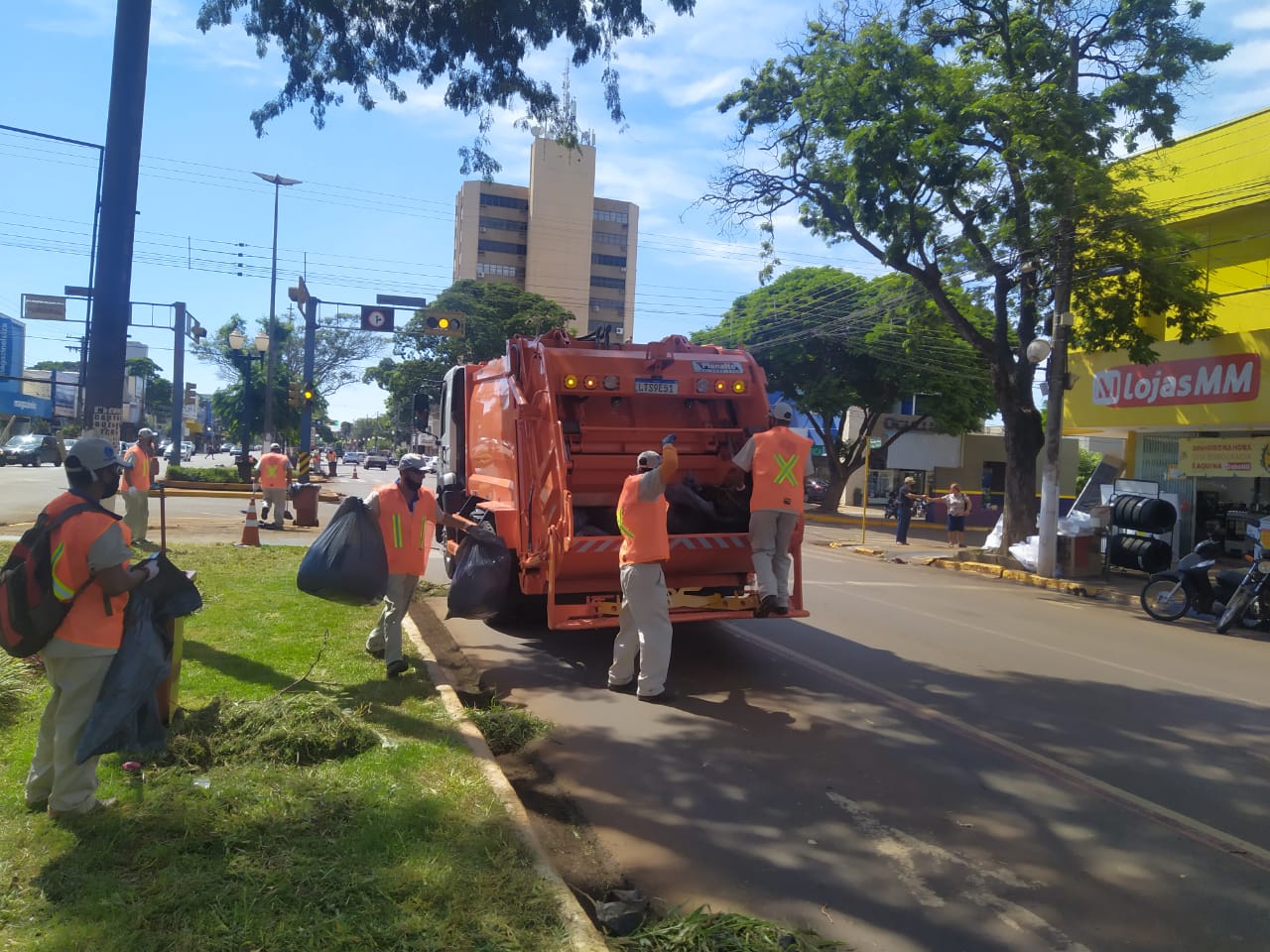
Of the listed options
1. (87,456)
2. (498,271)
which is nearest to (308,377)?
(87,456)

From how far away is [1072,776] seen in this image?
5391 millimetres

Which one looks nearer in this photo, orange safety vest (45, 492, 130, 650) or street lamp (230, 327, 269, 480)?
orange safety vest (45, 492, 130, 650)

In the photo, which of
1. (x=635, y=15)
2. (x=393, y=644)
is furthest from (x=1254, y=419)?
(x=393, y=644)

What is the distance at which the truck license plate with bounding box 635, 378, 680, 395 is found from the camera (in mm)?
8266

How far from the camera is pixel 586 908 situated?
148 inches

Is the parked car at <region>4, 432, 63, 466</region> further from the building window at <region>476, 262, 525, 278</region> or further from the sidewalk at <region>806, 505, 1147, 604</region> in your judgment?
the sidewalk at <region>806, 505, 1147, 604</region>

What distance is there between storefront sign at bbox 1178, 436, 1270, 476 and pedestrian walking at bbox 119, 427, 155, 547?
17707 mm

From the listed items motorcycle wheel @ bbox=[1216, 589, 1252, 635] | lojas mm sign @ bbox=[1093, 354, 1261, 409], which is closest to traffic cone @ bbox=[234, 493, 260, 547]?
motorcycle wheel @ bbox=[1216, 589, 1252, 635]

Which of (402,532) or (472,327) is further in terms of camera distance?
(472,327)

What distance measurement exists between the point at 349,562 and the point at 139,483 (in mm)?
7462

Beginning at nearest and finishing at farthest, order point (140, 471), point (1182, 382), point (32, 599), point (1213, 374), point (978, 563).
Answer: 1. point (32, 599)
2. point (140, 471)
3. point (1213, 374)
4. point (1182, 382)
5. point (978, 563)

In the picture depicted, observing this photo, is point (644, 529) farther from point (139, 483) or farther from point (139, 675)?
point (139, 483)

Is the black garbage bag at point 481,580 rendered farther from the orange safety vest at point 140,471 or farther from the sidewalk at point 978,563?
the sidewalk at point 978,563

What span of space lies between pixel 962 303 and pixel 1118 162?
7.15m
